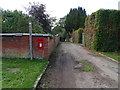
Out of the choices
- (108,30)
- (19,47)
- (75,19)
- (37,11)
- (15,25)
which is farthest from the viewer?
(75,19)

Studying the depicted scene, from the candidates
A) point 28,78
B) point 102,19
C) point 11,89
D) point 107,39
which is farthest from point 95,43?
point 11,89

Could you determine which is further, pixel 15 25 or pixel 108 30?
pixel 108 30

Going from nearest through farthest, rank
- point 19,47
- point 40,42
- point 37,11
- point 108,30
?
1. point 40,42
2. point 19,47
3. point 108,30
4. point 37,11

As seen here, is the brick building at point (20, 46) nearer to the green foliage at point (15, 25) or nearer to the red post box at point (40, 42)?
the red post box at point (40, 42)

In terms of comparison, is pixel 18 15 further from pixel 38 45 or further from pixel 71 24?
pixel 71 24

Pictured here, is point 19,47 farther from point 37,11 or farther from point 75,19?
point 75,19

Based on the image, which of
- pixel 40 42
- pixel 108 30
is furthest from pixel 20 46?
pixel 108 30

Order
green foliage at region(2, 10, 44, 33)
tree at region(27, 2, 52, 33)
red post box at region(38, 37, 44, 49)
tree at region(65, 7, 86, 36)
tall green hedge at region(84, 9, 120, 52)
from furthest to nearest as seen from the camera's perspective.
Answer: tree at region(65, 7, 86, 36)
tree at region(27, 2, 52, 33)
tall green hedge at region(84, 9, 120, 52)
green foliage at region(2, 10, 44, 33)
red post box at region(38, 37, 44, 49)

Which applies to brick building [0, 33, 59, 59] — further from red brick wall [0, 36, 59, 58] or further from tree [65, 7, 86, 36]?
tree [65, 7, 86, 36]

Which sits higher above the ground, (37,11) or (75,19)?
(75,19)

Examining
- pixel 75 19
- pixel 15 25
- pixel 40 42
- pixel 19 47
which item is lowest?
pixel 19 47

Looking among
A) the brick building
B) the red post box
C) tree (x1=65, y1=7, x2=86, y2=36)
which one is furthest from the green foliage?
tree (x1=65, y1=7, x2=86, y2=36)

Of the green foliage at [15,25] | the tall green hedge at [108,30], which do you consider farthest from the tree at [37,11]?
the tall green hedge at [108,30]

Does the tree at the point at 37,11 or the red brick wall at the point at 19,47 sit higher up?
the tree at the point at 37,11
